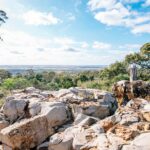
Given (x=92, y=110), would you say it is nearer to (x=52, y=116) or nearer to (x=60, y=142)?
(x=52, y=116)

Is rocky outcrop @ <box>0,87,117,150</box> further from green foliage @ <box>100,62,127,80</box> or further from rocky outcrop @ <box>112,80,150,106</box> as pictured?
green foliage @ <box>100,62,127,80</box>

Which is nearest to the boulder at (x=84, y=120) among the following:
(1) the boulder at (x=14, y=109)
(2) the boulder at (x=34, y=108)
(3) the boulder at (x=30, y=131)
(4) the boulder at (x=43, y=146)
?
(3) the boulder at (x=30, y=131)

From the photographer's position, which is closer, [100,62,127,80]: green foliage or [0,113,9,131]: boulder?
[0,113,9,131]: boulder

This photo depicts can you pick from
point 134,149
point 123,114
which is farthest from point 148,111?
point 134,149

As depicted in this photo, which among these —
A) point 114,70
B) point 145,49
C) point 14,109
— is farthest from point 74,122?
point 114,70

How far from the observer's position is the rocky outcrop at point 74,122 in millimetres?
7730

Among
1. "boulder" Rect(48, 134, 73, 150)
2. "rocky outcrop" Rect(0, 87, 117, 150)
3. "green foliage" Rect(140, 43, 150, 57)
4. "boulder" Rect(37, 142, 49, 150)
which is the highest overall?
"green foliage" Rect(140, 43, 150, 57)

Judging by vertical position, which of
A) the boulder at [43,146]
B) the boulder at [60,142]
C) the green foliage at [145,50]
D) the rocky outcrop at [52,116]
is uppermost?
the green foliage at [145,50]

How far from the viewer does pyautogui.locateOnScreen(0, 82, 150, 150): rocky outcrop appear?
7.73 m

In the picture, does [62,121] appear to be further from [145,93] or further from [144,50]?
[144,50]

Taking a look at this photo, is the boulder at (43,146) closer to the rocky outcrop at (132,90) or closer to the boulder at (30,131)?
the boulder at (30,131)

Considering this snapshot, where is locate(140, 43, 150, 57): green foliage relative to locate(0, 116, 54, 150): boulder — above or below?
above

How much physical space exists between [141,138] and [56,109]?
15.1 ft

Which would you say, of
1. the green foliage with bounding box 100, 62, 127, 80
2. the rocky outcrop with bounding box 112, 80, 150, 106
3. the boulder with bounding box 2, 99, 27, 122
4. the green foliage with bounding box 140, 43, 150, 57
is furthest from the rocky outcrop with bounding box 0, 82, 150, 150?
the green foliage with bounding box 100, 62, 127, 80
